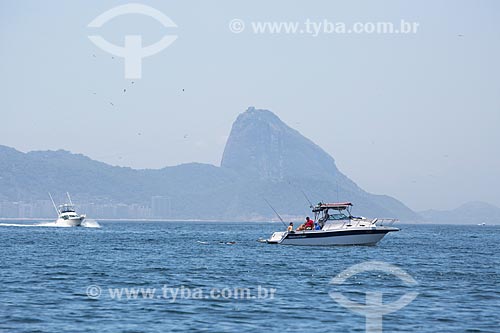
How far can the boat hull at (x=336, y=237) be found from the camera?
236ft

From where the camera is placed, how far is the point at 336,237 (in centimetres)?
7194

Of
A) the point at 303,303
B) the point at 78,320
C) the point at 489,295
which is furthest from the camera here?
the point at 489,295

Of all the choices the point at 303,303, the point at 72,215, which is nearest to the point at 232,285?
the point at 303,303

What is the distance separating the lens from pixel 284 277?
46.5 meters

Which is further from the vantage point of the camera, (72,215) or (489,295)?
(72,215)

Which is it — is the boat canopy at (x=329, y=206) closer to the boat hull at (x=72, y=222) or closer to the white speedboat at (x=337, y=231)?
the white speedboat at (x=337, y=231)

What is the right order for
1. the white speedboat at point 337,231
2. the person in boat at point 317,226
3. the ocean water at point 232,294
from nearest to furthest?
the ocean water at point 232,294 < the white speedboat at point 337,231 < the person in boat at point 317,226

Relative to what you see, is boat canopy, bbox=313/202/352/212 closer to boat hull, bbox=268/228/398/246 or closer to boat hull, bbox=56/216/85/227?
boat hull, bbox=268/228/398/246

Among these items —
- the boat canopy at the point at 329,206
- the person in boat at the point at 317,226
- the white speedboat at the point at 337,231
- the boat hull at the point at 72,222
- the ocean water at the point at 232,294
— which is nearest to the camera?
the ocean water at the point at 232,294

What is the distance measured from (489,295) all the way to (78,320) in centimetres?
1886

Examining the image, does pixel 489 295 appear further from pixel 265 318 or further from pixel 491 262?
pixel 491 262

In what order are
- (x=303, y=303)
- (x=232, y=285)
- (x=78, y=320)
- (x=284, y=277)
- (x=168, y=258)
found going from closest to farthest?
(x=78, y=320)
(x=303, y=303)
(x=232, y=285)
(x=284, y=277)
(x=168, y=258)

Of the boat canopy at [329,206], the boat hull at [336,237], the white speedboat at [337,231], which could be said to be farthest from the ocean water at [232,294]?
the boat canopy at [329,206]

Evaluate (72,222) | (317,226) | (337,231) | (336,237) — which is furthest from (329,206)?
(72,222)
